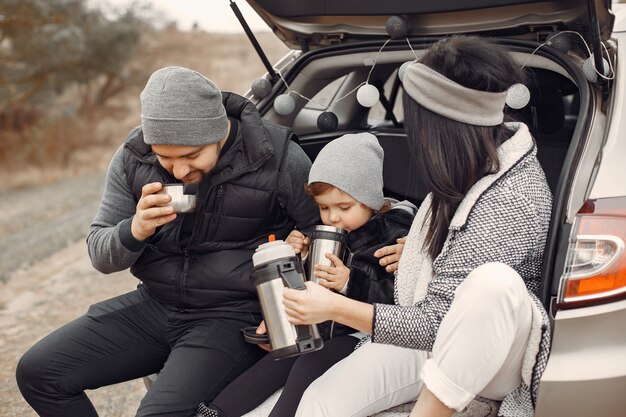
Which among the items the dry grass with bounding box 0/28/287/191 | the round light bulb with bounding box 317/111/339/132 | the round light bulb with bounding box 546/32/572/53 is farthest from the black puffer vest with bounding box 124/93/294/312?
the dry grass with bounding box 0/28/287/191

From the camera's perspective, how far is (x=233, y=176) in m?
2.48

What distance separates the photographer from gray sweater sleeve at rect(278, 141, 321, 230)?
8.53ft

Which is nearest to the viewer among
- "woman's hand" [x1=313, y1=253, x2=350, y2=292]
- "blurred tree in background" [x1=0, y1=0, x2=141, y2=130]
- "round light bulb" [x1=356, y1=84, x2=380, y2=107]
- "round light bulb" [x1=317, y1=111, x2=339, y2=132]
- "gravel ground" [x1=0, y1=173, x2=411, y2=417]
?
"woman's hand" [x1=313, y1=253, x2=350, y2=292]

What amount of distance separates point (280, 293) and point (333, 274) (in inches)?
11.4

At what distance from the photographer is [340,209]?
255 cm

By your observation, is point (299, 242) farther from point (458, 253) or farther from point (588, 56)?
point (588, 56)

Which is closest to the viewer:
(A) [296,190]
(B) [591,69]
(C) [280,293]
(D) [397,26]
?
(C) [280,293]

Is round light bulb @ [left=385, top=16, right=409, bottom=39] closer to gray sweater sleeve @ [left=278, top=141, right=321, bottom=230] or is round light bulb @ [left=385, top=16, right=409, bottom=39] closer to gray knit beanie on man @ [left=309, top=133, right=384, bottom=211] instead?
gray knit beanie on man @ [left=309, top=133, right=384, bottom=211]

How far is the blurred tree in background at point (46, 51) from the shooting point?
12070mm

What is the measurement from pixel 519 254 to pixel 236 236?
101cm

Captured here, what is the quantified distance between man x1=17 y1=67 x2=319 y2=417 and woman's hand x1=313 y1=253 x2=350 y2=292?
0.31 meters

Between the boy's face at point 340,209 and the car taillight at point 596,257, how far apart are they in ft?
2.80

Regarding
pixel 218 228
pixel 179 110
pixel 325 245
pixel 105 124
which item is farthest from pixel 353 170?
pixel 105 124

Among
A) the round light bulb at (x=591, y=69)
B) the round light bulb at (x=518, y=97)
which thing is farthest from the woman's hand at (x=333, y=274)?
the round light bulb at (x=591, y=69)
